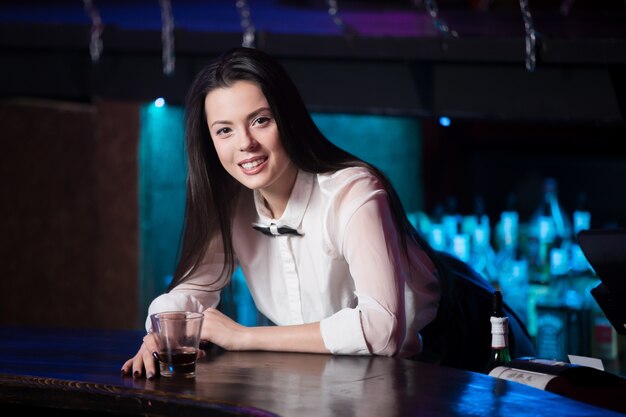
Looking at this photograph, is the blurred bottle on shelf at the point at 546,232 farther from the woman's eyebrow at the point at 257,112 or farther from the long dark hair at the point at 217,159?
the woman's eyebrow at the point at 257,112

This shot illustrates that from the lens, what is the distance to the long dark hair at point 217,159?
1.98m

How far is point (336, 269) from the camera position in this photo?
6.77 ft

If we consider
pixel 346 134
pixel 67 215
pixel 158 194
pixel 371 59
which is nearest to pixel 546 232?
pixel 371 59

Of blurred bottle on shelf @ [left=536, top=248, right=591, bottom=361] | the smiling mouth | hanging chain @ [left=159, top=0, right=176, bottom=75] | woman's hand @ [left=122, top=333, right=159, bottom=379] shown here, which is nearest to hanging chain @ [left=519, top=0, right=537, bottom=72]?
blurred bottle on shelf @ [left=536, top=248, right=591, bottom=361]

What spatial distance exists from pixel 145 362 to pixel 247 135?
0.57m

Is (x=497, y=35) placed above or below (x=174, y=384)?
above

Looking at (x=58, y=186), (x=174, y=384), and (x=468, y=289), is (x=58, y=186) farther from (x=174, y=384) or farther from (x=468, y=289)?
(x=174, y=384)

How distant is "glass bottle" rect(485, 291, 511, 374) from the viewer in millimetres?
1644

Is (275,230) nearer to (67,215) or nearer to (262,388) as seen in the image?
(262,388)

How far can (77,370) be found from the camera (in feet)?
5.33

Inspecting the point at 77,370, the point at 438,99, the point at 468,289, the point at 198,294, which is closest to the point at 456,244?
the point at 438,99

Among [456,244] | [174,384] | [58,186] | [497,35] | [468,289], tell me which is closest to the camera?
[174,384]

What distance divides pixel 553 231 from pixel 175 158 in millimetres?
1526

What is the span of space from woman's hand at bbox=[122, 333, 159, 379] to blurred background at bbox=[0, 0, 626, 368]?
1582 millimetres
